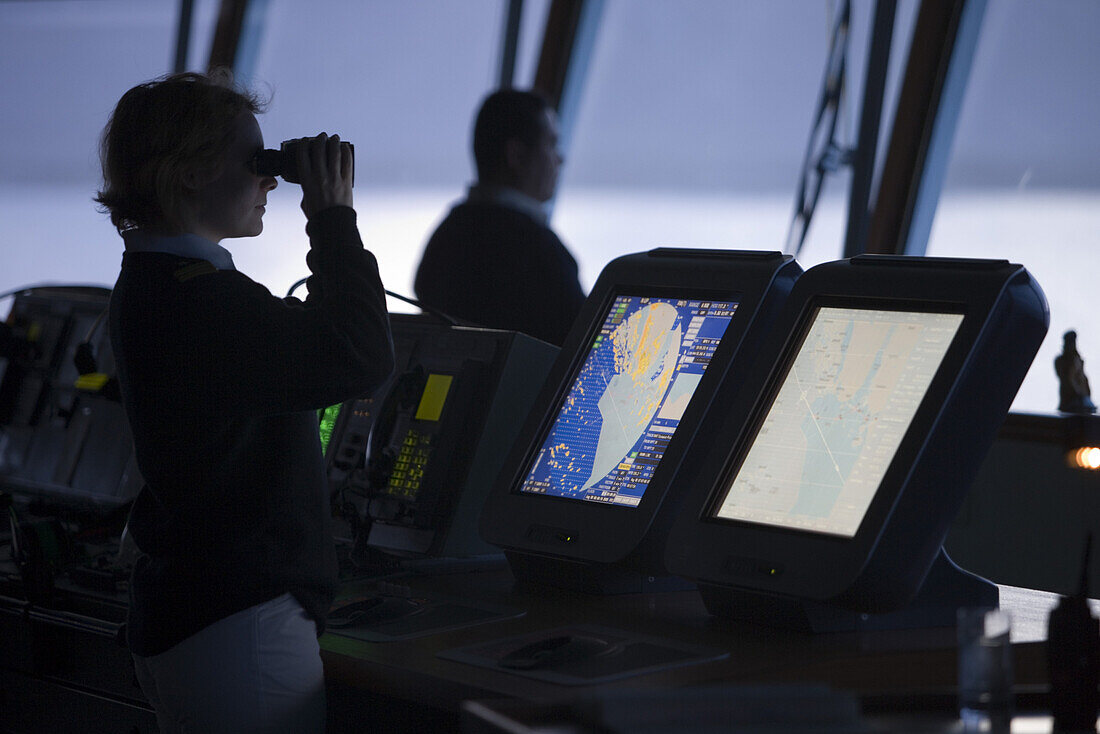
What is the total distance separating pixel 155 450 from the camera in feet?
5.10

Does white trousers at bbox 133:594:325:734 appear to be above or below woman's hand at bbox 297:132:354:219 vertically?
below

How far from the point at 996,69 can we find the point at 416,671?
10.1 feet

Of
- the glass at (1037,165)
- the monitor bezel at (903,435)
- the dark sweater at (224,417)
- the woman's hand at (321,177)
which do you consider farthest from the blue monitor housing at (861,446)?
the glass at (1037,165)

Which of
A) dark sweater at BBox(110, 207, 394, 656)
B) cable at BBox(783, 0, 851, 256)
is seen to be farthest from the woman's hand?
cable at BBox(783, 0, 851, 256)

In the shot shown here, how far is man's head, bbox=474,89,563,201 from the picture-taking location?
11.2 ft

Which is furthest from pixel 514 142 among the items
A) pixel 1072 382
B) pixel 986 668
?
pixel 986 668

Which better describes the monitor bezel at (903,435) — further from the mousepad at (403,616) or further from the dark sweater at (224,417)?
the dark sweater at (224,417)

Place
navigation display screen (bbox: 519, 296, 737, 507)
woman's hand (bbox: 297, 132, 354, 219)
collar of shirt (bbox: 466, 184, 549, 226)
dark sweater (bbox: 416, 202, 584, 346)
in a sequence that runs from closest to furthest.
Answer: woman's hand (bbox: 297, 132, 354, 219), navigation display screen (bbox: 519, 296, 737, 507), dark sweater (bbox: 416, 202, 584, 346), collar of shirt (bbox: 466, 184, 549, 226)

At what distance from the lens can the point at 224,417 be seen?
153 centimetres

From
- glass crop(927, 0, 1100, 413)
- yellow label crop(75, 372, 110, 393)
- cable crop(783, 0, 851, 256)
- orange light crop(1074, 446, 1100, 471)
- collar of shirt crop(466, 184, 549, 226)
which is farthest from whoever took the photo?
cable crop(783, 0, 851, 256)

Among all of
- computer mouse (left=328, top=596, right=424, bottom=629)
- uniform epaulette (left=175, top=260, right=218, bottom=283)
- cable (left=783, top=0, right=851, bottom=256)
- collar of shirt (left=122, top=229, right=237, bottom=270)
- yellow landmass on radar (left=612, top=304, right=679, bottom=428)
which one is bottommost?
Answer: computer mouse (left=328, top=596, right=424, bottom=629)

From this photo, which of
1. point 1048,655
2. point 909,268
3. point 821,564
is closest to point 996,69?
point 909,268

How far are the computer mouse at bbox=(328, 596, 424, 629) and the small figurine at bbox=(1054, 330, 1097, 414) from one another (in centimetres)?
178

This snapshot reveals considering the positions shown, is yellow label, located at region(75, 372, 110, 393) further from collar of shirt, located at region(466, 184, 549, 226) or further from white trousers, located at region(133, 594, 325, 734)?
white trousers, located at region(133, 594, 325, 734)
